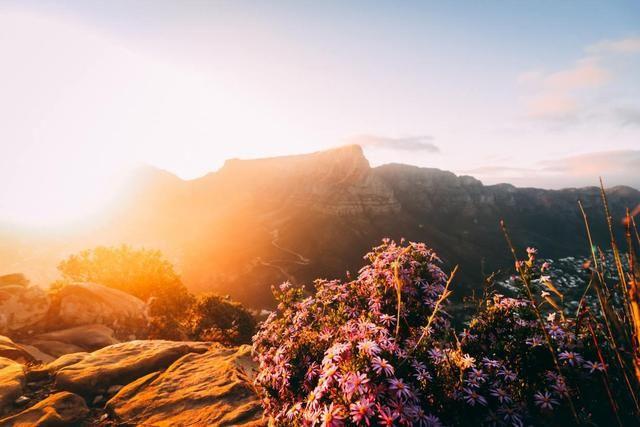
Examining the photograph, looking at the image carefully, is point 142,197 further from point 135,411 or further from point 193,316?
point 135,411

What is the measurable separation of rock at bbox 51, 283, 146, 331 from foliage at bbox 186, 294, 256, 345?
142 inches

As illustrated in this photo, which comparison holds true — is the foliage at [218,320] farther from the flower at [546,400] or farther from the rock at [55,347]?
the flower at [546,400]

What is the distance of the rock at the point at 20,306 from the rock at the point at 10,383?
9.41 meters

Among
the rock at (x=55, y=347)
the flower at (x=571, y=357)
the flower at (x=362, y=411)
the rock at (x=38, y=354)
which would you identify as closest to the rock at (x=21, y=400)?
the rock at (x=38, y=354)

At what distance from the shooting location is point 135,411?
6027 mm

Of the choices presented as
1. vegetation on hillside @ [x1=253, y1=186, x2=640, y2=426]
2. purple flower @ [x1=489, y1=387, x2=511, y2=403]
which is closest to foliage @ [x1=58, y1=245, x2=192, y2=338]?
vegetation on hillside @ [x1=253, y1=186, x2=640, y2=426]

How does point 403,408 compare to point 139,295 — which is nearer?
point 403,408

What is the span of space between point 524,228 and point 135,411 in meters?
245

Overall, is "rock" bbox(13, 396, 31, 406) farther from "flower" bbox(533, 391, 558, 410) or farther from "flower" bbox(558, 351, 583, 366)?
"flower" bbox(558, 351, 583, 366)

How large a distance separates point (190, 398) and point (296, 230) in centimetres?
12949

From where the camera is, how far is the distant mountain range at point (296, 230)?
99000 mm

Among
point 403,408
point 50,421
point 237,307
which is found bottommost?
point 237,307

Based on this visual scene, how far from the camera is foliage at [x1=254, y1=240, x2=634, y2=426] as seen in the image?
2189 mm

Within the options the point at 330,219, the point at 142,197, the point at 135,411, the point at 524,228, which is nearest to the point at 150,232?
the point at 142,197
